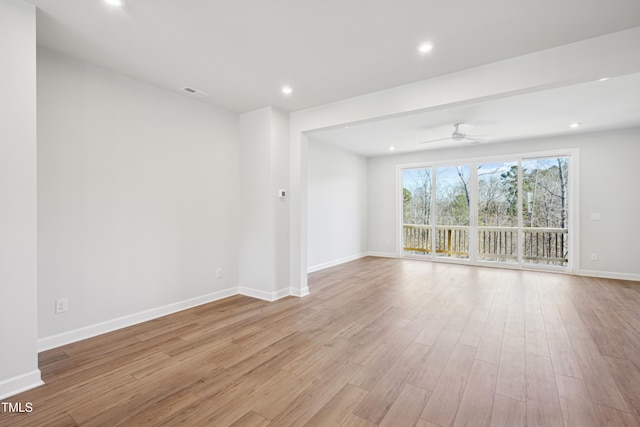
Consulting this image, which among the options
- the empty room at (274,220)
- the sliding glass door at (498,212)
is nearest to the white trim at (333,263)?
the empty room at (274,220)

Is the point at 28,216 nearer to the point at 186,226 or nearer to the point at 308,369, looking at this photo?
the point at 186,226

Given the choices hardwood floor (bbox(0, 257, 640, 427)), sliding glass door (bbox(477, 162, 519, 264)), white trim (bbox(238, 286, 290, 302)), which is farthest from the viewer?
sliding glass door (bbox(477, 162, 519, 264))

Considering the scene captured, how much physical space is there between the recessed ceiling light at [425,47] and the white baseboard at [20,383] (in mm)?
3897

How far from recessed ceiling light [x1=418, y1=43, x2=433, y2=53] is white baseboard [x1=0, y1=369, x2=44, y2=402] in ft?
12.8

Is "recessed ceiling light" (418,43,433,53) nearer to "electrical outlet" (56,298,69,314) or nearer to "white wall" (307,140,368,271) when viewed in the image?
"white wall" (307,140,368,271)

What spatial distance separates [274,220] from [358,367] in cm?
225

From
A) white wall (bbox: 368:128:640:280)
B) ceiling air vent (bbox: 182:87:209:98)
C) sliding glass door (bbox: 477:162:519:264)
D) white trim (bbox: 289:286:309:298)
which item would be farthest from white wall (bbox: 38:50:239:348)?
white wall (bbox: 368:128:640:280)

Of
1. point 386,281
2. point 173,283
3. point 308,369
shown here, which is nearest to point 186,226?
point 173,283

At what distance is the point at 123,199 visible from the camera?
301 cm

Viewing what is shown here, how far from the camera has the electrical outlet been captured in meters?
2.57

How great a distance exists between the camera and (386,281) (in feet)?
16.1

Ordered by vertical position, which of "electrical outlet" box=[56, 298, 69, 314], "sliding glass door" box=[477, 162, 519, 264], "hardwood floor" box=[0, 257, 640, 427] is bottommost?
"hardwood floor" box=[0, 257, 640, 427]

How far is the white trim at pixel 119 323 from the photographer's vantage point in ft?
8.33

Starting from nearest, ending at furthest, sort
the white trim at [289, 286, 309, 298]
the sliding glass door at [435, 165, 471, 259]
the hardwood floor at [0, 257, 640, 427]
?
the hardwood floor at [0, 257, 640, 427] → the white trim at [289, 286, 309, 298] → the sliding glass door at [435, 165, 471, 259]
